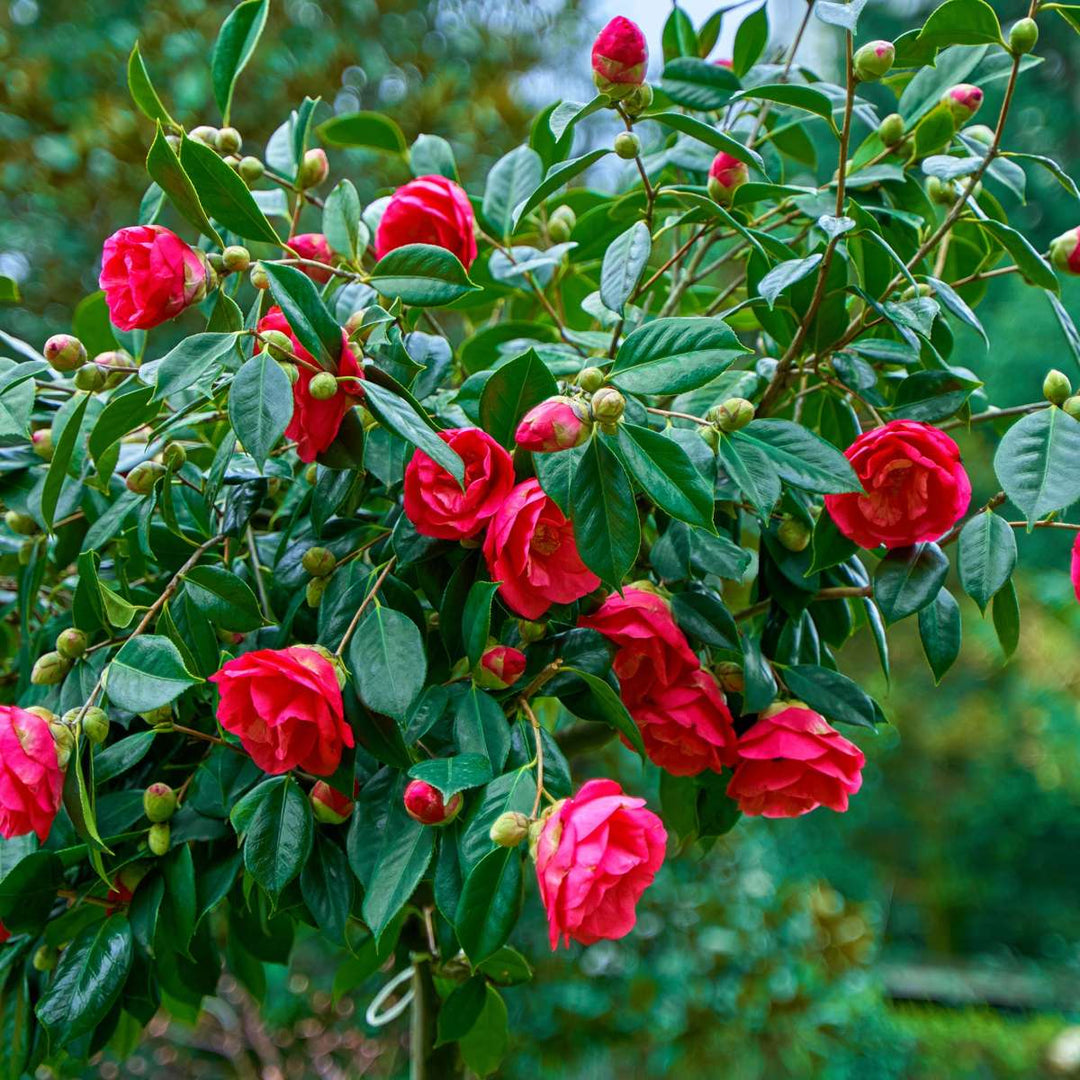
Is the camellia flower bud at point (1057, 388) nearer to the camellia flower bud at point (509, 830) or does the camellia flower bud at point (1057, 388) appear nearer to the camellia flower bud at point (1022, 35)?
the camellia flower bud at point (1022, 35)

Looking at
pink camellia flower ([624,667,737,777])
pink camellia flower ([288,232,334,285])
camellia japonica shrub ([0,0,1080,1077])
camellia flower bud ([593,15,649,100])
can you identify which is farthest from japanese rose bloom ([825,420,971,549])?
pink camellia flower ([288,232,334,285])

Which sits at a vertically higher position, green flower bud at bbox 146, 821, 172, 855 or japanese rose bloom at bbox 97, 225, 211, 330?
japanese rose bloom at bbox 97, 225, 211, 330

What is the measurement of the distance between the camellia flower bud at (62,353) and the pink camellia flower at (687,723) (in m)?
0.34

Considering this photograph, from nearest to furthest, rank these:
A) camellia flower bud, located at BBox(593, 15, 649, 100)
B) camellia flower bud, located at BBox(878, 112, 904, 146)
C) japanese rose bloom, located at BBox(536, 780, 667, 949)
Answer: japanese rose bloom, located at BBox(536, 780, 667, 949) → camellia flower bud, located at BBox(593, 15, 649, 100) → camellia flower bud, located at BBox(878, 112, 904, 146)

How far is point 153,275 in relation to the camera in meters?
0.49

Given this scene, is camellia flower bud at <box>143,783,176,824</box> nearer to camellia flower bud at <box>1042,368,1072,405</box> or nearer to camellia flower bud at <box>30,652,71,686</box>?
camellia flower bud at <box>30,652,71,686</box>

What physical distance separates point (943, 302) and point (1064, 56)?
6462 millimetres

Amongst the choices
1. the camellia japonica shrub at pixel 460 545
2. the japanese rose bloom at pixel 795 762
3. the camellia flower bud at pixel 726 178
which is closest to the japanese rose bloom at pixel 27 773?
the camellia japonica shrub at pixel 460 545

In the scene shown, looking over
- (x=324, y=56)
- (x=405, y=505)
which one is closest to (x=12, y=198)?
(x=324, y=56)

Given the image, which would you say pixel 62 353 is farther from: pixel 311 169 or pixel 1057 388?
pixel 1057 388

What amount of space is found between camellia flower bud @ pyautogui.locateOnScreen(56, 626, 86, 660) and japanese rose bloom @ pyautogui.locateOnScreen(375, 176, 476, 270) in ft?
0.87

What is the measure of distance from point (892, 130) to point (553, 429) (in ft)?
1.11

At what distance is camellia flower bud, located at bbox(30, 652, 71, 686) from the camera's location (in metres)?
0.54

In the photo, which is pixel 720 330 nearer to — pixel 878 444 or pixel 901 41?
pixel 878 444
